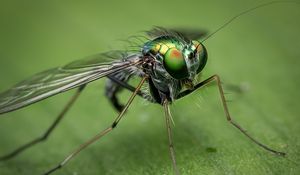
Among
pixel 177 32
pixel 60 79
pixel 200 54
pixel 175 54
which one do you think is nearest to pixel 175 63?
pixel 175 54

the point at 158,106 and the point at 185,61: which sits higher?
the point at 185,61

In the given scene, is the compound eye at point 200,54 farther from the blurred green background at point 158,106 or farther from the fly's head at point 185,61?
the blurred green background at point 158,106

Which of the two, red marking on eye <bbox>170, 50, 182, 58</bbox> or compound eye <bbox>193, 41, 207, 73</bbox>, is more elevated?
red marking on eye <bbox>170, 50, 182, 58</bbox>

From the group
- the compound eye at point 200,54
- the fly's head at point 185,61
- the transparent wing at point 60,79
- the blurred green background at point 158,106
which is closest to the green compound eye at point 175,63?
the fly's head at point 185,61

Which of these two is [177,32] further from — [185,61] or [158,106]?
[158,106]

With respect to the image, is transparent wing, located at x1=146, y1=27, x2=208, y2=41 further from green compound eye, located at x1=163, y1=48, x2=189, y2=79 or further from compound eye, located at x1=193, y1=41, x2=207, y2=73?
green compound eye, located at x1=163, y1=48, x2=189, y2=79

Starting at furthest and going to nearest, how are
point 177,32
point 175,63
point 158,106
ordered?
point 158,106, point 177,32, point 175,63

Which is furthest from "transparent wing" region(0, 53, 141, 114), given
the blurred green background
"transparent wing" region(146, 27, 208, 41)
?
the blurred green background

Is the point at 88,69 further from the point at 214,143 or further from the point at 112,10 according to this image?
the point at 112,10
